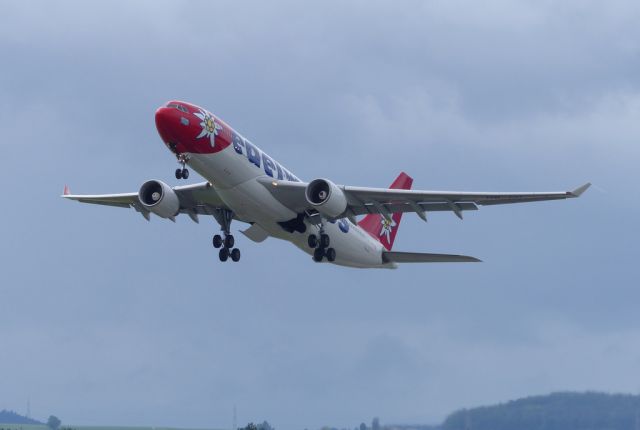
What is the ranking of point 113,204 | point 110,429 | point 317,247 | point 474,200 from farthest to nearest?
point 110,429 → point 113,204 → point 317,247 → point 474,200

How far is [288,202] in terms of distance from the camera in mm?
52719

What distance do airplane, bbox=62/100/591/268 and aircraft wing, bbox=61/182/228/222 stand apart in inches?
1.9

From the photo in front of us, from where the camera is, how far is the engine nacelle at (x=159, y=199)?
5381 cm

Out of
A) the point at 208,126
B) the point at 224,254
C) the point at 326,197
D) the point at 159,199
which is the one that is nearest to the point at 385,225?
the point at 224,254

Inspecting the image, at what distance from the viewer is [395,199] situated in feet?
171

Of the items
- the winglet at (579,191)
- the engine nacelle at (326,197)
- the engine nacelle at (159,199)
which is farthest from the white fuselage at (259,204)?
the winglet at (579,191)

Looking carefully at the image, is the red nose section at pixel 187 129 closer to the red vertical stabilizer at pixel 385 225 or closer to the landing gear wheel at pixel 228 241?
the landing gear wheel at pixel 228 241

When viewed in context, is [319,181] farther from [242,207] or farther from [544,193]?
[544,193]

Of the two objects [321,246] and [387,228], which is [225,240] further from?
[387,228]

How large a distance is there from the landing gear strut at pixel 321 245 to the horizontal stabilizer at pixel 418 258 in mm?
5617

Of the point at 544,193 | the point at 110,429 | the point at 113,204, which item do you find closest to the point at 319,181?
the point at 544,193

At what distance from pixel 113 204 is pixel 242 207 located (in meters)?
11.1

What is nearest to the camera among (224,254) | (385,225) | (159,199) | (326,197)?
(326,197)

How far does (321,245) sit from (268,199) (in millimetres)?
3966
